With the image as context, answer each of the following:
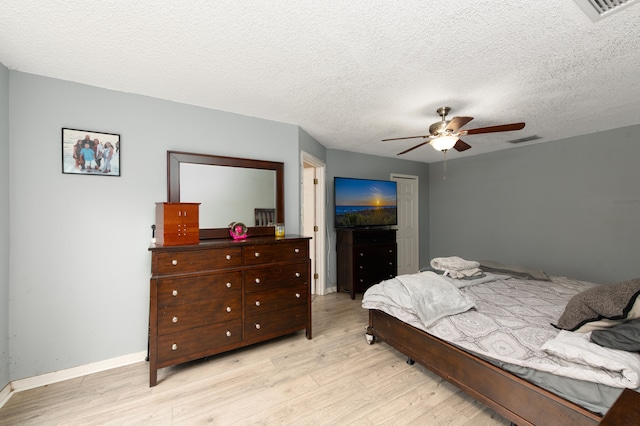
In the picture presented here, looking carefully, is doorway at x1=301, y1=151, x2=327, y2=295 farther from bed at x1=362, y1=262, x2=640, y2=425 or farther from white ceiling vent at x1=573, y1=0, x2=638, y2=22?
white ceiling vent at x1=573, y1=0, x2=638, y2=22

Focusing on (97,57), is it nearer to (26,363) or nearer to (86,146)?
(86,146)

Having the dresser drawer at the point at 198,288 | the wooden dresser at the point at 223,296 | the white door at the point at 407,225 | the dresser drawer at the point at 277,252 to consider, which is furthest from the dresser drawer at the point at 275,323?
the white door at the point at 407,225

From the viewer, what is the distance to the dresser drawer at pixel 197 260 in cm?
193

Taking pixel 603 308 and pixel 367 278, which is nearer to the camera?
pixel 603 308

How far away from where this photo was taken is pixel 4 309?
1.81m

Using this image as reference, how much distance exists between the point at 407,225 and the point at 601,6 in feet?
13.4

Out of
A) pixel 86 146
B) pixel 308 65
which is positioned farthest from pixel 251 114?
pixel 86 146

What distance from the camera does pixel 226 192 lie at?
2.60 meters

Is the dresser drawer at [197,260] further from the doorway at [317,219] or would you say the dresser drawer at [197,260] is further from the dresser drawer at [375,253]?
the dresser drawer at [375,253]

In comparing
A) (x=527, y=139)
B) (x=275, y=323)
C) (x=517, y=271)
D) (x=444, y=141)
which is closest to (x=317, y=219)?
(x=275, y=323)

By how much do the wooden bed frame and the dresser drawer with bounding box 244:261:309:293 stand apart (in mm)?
964

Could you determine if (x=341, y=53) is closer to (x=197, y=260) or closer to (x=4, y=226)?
(x=197, y=260)

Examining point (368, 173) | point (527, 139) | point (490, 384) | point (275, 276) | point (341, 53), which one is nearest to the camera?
point (490, 384)

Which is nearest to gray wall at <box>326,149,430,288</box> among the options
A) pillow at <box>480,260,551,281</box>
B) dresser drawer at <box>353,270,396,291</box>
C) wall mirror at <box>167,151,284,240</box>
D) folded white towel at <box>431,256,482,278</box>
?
dresser drawer at <box>353,270,396,291</box>
